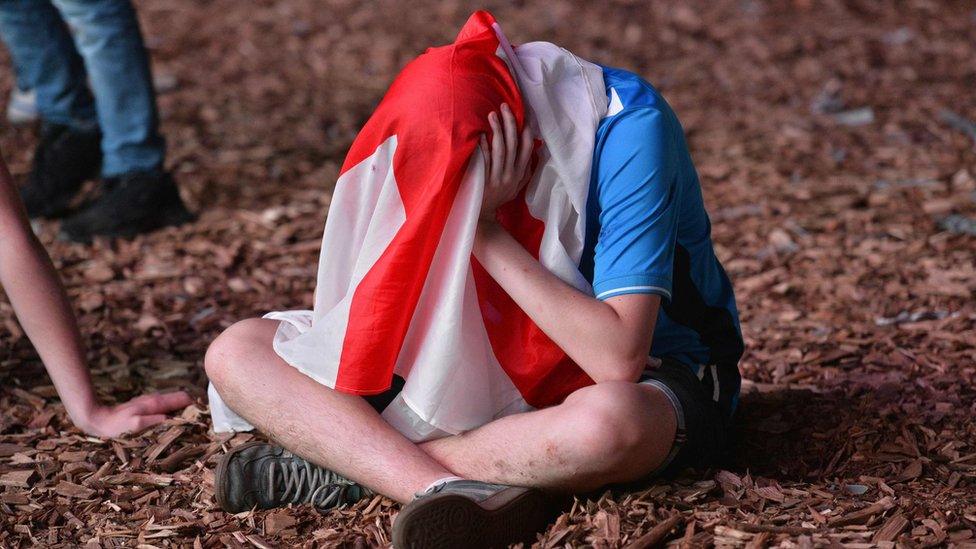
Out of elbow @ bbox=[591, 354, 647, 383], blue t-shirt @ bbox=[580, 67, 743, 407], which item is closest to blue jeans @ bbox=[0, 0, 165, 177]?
blue t-shirt @ bbox=[580, 67, 743, 407]

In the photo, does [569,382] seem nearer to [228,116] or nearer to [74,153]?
[74,153]

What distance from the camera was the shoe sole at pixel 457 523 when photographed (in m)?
1.98

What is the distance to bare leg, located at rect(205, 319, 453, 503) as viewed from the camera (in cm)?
221

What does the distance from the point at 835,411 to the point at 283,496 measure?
135cm

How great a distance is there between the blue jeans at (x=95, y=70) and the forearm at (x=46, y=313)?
177cm

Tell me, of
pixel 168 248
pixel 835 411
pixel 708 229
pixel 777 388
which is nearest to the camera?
pixel 708 229

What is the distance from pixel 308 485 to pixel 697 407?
0.83 metres

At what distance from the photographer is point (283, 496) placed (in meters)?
2.36

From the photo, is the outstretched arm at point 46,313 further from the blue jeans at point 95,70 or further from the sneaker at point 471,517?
the blue jeans at point 95,70

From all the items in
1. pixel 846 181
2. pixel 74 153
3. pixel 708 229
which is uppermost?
pixel 708 229

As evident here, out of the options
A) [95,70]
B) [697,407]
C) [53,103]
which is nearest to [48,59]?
[53,103]

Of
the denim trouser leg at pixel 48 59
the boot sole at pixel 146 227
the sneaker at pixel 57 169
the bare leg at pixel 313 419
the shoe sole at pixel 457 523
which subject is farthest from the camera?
the sneaker at pixel 57 169

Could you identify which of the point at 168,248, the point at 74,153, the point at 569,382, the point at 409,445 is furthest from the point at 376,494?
the point at 74,153

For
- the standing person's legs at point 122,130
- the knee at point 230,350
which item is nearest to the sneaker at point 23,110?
the standing person's legs at point 122,130
